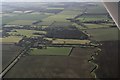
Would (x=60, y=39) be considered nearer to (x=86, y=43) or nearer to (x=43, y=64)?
(x=86, y=43)

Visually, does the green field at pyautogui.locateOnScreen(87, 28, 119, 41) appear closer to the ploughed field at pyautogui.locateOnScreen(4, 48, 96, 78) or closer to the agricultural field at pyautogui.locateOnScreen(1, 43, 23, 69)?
the ploughed field at pyautogui.locateOnScreen(4, 48, 96, 78)

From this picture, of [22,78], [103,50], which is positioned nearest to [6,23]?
[103,50]

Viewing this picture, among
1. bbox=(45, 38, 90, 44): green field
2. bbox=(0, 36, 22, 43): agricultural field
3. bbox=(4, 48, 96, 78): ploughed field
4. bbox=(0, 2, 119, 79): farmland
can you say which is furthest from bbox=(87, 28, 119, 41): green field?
bbox=(0, 36, 22, 43): agricultural field

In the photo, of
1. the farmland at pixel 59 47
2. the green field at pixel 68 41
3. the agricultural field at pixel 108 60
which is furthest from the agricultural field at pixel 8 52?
the agricultural field at pixel 108 60

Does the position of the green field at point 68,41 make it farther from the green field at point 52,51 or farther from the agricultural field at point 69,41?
the green field at point 52,51

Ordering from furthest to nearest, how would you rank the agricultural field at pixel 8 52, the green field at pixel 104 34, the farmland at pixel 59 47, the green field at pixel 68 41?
the green field at pixel 104 34 → the green field at pixel 68 41 → the agricultural field at pixel 8 52 → the farmland at pixel 59 47

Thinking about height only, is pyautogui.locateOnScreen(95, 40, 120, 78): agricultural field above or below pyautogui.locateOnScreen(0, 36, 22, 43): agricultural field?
below
